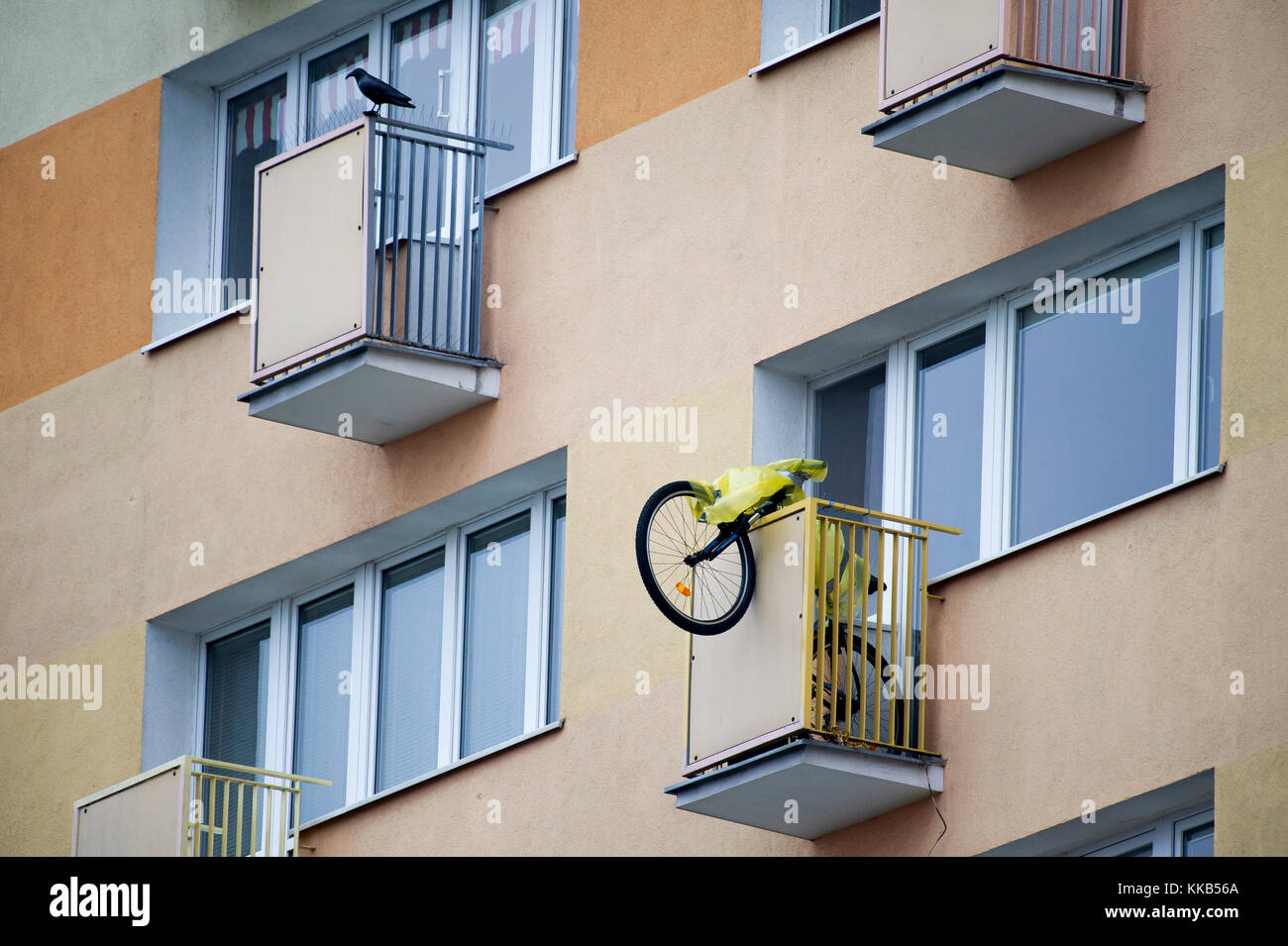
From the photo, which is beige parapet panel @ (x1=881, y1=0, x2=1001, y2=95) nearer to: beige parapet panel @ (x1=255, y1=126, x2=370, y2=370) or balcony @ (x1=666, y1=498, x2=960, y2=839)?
balcony @ (x1=666, y1=498, x2=960, y2=839)

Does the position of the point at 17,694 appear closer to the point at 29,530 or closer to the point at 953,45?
the point at 29,530

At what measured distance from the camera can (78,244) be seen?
766 inches

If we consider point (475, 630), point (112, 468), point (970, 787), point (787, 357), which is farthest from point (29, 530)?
point (970, 787)

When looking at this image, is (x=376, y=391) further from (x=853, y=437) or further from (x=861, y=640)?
(x=861, y=640)

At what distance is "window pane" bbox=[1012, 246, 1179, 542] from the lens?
536 inches

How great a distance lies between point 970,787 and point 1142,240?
8.46 ft

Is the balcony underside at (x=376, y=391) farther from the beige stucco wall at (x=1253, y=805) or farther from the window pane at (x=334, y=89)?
the beige stucco wall at (x=1253, y=805)

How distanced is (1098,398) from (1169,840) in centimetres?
208

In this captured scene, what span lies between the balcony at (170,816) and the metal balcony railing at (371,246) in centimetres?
220

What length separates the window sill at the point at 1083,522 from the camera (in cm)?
1285

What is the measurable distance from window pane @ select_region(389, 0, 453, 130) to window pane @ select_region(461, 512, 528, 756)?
250 cm

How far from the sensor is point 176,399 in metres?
18.5
